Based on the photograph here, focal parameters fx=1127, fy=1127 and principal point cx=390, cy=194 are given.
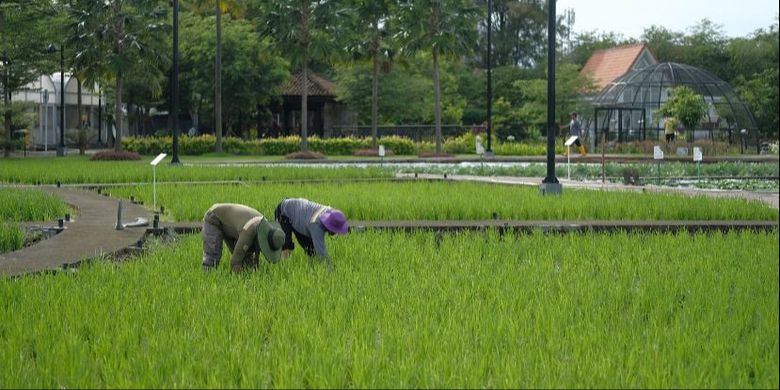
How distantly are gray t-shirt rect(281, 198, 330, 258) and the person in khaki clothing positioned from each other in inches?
7.8

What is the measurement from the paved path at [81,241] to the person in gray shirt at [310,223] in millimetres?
1939

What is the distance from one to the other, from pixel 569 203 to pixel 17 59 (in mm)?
29941

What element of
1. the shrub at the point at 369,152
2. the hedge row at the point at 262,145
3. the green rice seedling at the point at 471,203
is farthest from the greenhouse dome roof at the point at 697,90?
the green rice seedling at the point at 471,203

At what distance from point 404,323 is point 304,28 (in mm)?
39533

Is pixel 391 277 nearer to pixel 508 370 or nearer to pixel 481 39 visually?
pixel 508 370

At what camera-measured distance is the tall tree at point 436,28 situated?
151 ft

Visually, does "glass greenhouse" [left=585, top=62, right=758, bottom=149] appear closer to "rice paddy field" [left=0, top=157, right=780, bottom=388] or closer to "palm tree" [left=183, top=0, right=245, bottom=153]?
"palm tree" [left=183, top=0, right=245, bottom=153]

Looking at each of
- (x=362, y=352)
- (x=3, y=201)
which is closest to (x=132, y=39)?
(x=3, y=201)

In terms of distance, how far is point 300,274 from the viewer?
938 cm

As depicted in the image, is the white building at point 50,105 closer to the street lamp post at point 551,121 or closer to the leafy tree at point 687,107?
the leafy tree at point 687,107

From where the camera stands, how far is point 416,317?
732cm

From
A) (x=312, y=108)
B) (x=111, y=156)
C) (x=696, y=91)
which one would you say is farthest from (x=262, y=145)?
(x=696, y=91)

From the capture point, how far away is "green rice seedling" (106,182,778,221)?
593 inches

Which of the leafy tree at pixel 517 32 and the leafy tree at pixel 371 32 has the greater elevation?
the leafy tree at pixel 517 32
